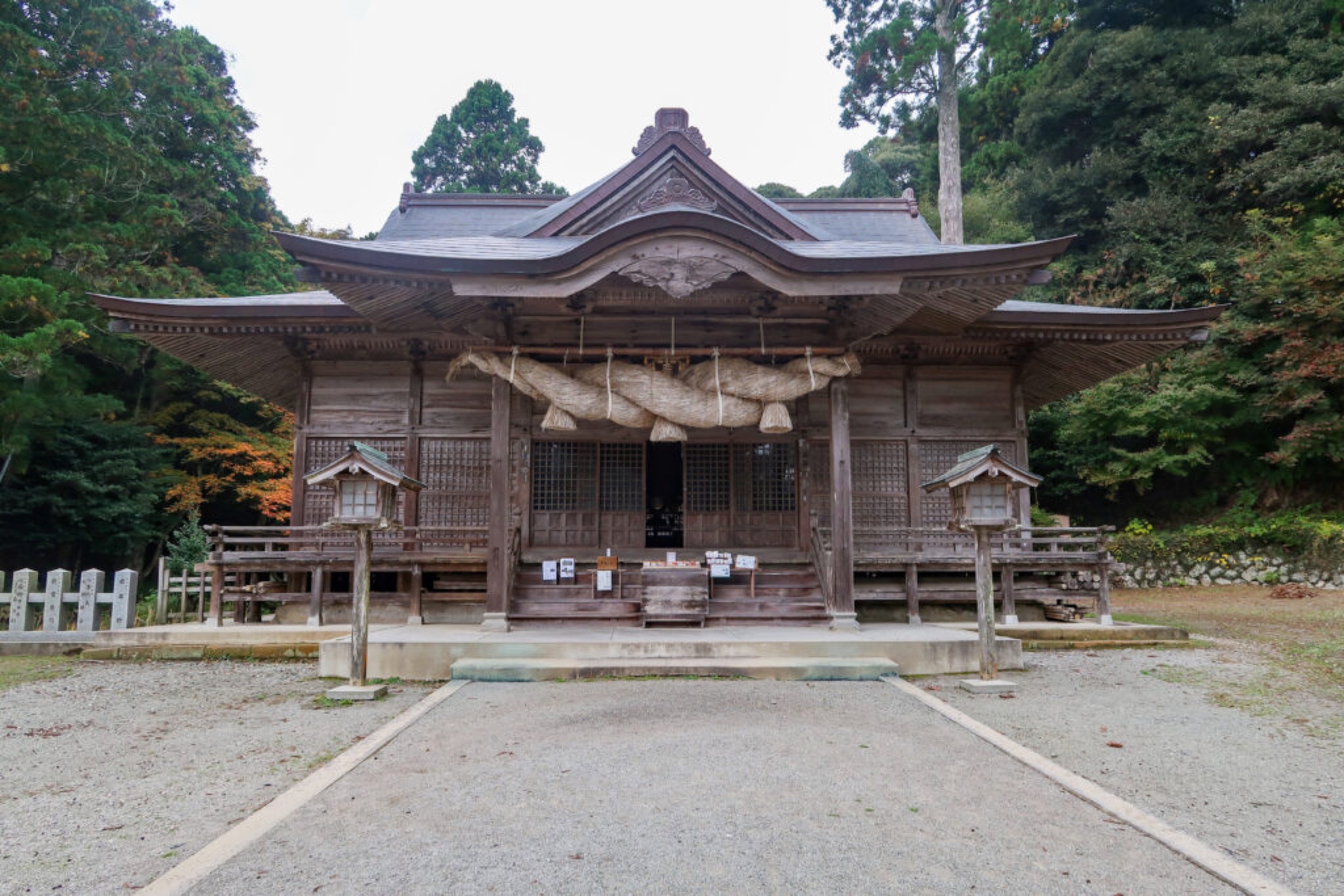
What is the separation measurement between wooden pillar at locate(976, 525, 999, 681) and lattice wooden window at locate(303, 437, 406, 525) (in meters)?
7.17

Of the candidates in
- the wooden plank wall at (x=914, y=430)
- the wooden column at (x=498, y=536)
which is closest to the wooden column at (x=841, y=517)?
the wooden plank wall at (x=914, y=430)

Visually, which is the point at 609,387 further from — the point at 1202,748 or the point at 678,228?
the point at 1202,748

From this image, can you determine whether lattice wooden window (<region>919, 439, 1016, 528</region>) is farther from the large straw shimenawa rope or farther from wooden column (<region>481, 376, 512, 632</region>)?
wooden column (<region>481, 376, 512, 632</region>)

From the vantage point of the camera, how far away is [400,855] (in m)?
2.91

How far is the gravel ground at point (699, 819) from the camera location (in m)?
2.71

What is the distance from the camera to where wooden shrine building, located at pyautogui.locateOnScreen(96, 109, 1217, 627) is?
6.98 metres

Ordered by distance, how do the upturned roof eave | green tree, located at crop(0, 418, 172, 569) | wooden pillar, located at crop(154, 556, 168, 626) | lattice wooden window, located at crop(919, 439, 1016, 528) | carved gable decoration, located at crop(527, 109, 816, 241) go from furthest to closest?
1. green tree, located at crop(0, 418, 172, 569)
2. lattice wooden window, located at crop(919, 439, 1016, 528)
3. wooden pillar, located at crop(154, 556, 168, 626)
4. carved gable decoration, located at crop(527, 109, 816, 241)
5. the upturned roof eave

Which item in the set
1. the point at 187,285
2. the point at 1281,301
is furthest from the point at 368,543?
the point at 1281,301

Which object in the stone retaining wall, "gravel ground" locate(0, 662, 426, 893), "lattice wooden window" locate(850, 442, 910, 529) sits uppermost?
"lattice wooden window" locate(850, 442, 910, 529)

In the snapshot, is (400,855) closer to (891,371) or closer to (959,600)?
(959,600)

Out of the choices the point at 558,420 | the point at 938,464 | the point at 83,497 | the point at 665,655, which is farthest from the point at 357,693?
the point at 83,497

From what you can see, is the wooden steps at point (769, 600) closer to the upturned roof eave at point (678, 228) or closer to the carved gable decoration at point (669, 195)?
the upturned roof eave at point (678, 228)

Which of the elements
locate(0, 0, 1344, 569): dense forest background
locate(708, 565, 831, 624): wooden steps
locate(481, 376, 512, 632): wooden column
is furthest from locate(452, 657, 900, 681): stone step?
locate(0, 0, 1344, 569): dense forest background

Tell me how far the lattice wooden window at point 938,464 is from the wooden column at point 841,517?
2.51m
